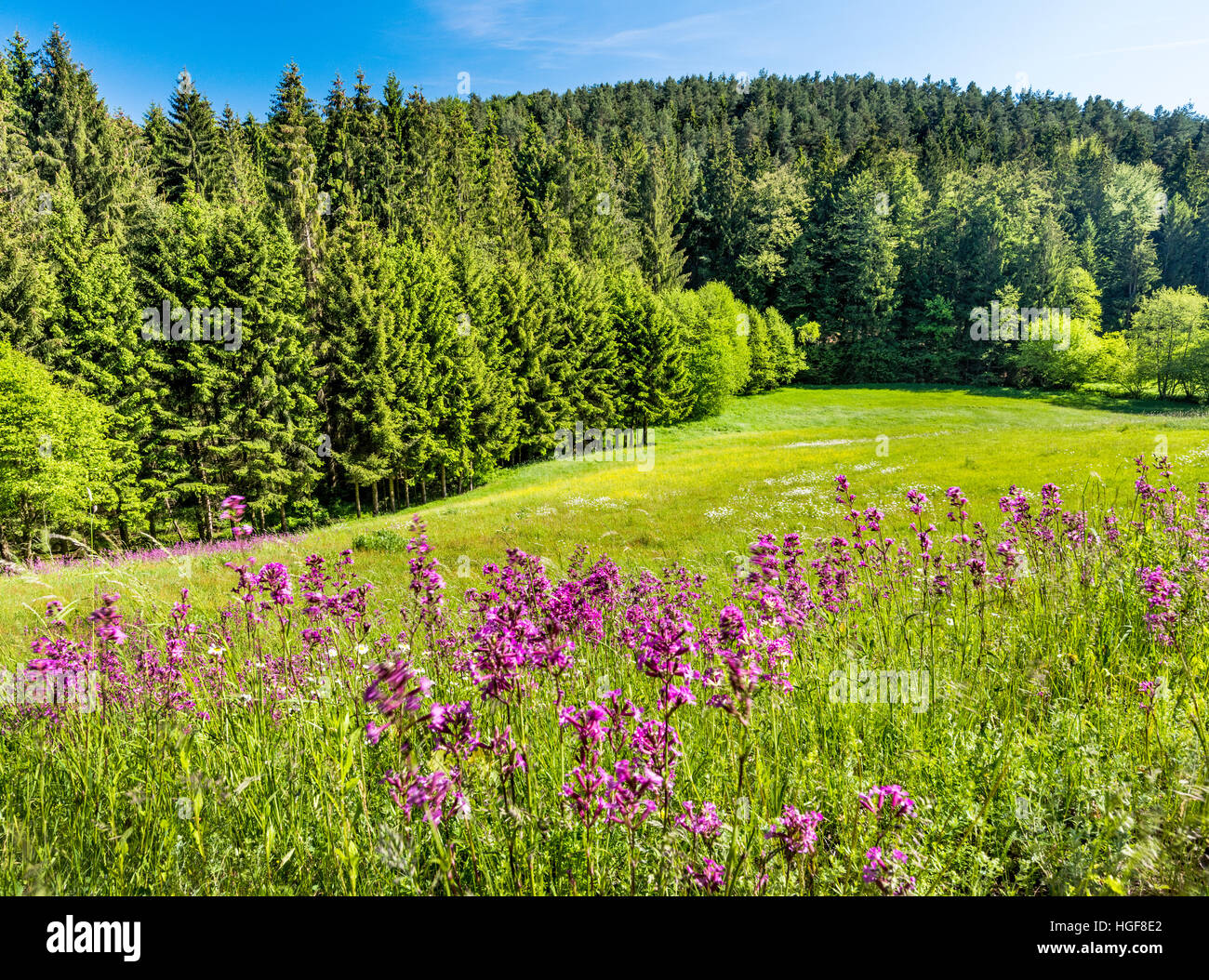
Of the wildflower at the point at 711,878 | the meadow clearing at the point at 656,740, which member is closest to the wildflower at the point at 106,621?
the meadow clearing at the point at 656,740

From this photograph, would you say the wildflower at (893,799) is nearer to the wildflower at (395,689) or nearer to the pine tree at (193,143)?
the wildflower at (395,689)

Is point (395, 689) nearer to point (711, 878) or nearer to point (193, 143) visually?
point (711, 878)

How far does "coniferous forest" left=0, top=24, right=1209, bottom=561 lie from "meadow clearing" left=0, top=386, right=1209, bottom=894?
1168 inches

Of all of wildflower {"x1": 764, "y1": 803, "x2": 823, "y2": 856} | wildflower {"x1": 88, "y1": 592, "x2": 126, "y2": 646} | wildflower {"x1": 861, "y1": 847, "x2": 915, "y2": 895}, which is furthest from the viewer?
wildflower {"x1": 88, "y1": 592, "x2": 126, "y2": 646}

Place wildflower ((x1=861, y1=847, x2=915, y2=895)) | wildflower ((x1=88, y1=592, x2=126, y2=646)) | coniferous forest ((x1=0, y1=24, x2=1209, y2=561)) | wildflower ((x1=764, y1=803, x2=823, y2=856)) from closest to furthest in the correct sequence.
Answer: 1. wildflower ((x1=764, y1=803, x2=823, y2=856))
2. wildflower ((x1=861, y1=847, x2=915, y2=895))
3. wildflower ((x1=88, y1=592, x2=126, y2=646))
4. coniferous forest ((x1=0, y1=24, x2=1209, y2=561))

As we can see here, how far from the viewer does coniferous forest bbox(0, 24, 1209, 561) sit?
2992 cm

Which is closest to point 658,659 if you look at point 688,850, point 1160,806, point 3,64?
point 688,850

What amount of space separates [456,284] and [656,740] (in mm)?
45538

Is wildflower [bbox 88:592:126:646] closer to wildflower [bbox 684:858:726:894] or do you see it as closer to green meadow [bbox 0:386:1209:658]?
green meadow [bbox 0:386:1209:658]

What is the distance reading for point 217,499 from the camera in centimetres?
3334

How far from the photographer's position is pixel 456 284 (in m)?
43.2

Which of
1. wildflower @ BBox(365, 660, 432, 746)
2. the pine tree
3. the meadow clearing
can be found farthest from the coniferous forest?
wildflower @ BBox(365, 660, 432, 746)

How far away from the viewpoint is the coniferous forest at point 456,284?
2992cm
